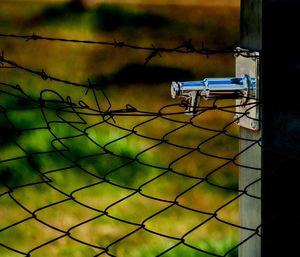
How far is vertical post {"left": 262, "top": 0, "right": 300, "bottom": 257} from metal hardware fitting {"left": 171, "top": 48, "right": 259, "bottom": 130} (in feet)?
0.08

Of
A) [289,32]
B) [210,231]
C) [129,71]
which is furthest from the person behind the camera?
[210,231]

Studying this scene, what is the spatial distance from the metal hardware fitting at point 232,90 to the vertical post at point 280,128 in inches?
0.9

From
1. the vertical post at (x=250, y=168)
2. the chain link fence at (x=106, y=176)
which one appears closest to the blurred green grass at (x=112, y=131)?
the chain link fence at (x=106, y=176)

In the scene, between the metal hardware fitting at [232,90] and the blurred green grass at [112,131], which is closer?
the metal hardware fitting at [232,90]

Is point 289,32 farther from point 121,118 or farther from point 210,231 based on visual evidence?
point 210,231

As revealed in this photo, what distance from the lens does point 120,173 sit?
2490 millimetres

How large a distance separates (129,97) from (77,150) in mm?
258

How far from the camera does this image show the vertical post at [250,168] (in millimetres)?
1524

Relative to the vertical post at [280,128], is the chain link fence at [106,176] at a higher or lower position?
lower

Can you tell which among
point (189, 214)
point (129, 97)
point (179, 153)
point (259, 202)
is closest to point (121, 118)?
point (129, 97)

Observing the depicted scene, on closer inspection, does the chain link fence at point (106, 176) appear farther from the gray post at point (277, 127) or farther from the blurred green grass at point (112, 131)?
the gray post at point (277, 127)

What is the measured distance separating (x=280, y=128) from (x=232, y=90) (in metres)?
0.13

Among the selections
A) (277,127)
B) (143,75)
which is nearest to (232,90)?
(277,127)

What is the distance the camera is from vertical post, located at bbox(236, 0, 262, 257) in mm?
1524
